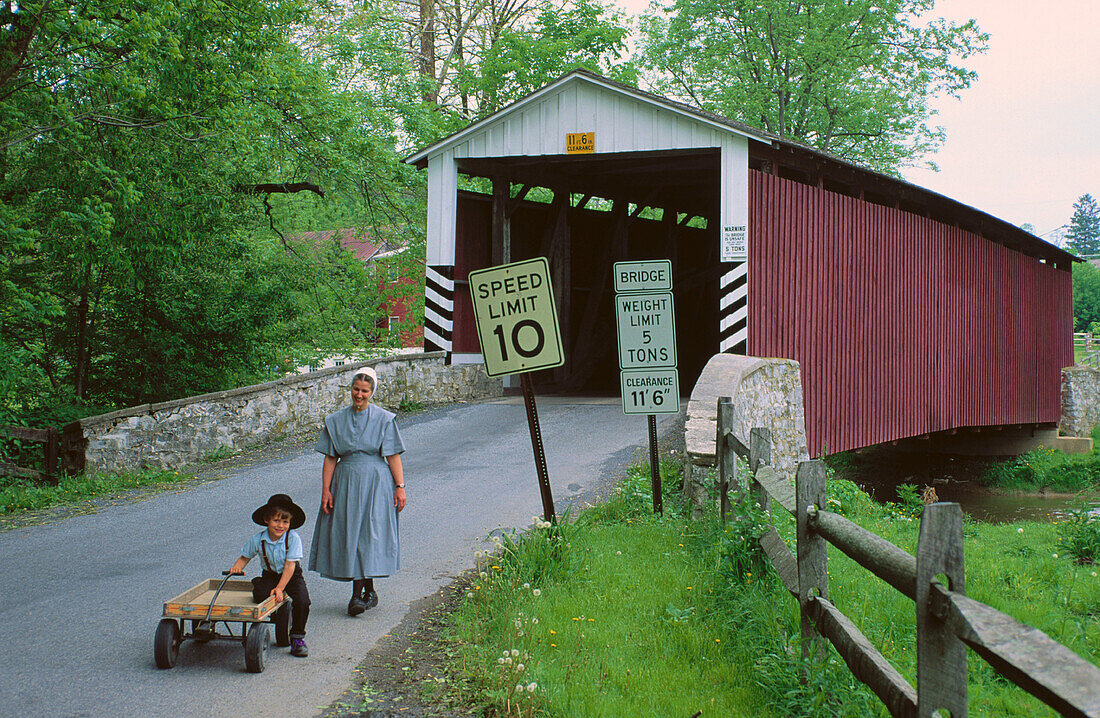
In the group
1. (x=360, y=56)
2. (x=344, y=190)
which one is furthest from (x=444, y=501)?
(x=360, y=56)

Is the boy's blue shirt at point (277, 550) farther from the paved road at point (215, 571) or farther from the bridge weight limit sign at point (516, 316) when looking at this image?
the bridge weight limit sign at point (516, 316)

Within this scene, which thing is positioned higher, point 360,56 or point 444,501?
point 360,56

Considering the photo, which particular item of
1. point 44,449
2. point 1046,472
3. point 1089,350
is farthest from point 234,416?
point 1089,350

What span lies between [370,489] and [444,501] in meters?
3.07

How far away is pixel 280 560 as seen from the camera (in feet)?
15.0

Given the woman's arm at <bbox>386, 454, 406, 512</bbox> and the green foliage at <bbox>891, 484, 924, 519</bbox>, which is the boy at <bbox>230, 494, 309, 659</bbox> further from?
the green foliage at <bbox>891, 484, 924, 519</bbox>

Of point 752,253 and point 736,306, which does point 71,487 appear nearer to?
point 736,306

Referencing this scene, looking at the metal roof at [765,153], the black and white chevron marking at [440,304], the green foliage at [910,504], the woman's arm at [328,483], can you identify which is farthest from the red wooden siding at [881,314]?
the woman's arm at [328,483]

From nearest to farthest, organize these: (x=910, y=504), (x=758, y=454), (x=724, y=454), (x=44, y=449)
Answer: (x=758, y=454) → (x=724, y=454) → (x=44, y=449) → (x=910, y=504)

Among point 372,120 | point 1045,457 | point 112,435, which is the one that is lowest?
point 1045,457

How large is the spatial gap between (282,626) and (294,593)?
0.59ft

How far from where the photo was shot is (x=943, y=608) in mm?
2539

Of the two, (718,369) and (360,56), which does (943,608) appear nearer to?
(718,369)

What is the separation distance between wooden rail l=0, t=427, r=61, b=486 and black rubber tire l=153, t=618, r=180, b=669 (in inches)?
245
